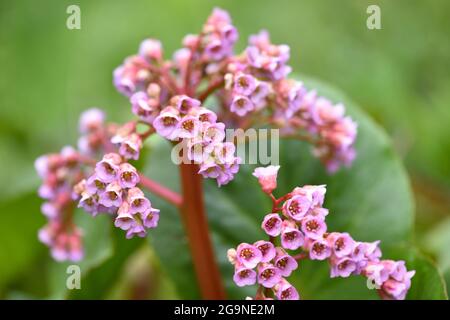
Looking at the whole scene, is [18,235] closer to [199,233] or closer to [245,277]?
[199,233]

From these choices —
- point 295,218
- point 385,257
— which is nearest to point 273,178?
point 295,218

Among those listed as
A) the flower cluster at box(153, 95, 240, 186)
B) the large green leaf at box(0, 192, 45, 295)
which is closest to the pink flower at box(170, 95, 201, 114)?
the flower cluster at box(153, 95, 240, 186)

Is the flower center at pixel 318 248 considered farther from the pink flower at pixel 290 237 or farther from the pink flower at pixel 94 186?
the pink flower at pixel 94 186

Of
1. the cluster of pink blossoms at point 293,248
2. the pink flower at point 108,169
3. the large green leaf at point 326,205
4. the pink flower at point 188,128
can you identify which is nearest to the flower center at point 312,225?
the cluster of pink blossoms at point 293,248

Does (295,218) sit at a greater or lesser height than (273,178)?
lesser

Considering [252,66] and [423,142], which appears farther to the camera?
[423,142]

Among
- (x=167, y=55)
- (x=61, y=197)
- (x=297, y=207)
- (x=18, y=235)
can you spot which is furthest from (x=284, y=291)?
(x=167, y=55)

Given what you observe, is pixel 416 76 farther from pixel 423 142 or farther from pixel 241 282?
pixel 241 282
